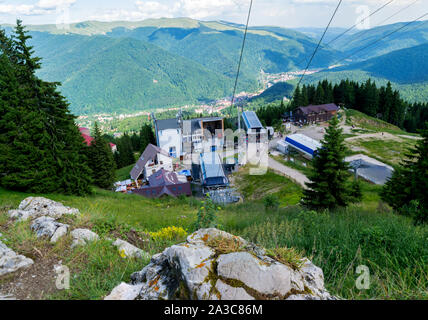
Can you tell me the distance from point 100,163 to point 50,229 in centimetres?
2661

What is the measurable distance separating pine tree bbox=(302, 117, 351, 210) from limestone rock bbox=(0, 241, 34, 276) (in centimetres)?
1515

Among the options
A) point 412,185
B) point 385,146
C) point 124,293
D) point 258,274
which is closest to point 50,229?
point 124,293

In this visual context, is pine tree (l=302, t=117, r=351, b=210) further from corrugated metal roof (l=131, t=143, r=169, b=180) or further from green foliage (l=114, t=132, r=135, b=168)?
green foliage (l=114, t=132, r=135, b=168)

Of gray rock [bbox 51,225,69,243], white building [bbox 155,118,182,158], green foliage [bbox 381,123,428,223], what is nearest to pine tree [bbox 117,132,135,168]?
white building [bbox 155,118,182,158]

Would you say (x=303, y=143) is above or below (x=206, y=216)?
below

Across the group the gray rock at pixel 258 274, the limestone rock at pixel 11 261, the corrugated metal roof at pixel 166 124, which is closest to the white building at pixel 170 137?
the corrugated metal roof at pixel 166 124

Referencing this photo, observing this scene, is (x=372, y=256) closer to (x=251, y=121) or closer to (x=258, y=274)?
(x=258, y=274)

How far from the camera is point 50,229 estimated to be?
4730mm

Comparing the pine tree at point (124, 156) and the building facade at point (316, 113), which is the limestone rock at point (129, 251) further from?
the building facade at point (316, 113)

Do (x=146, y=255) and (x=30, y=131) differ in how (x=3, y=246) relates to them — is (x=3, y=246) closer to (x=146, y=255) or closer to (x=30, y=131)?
(x=146, y=255)

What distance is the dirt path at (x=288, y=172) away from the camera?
29.7 m

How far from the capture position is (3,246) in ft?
13.2

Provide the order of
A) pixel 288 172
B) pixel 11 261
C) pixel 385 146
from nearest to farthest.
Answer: pixel 11 261, pixel 288 172, pixel 385 146

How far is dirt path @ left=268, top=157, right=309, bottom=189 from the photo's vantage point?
2967cm
